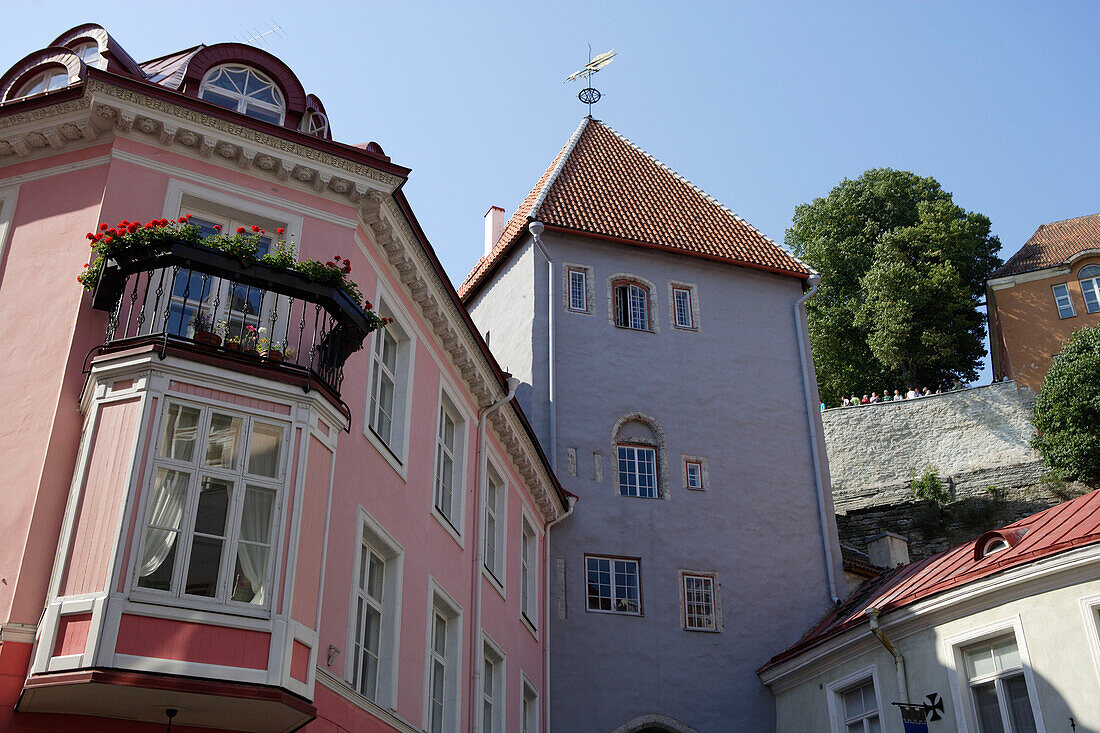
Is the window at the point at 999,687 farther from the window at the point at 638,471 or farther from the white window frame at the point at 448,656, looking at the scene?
the window at the point at 638,471

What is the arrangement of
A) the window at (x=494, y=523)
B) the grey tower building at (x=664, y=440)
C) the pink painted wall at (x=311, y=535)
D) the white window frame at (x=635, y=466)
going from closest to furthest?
the pink painted wall at (x=311, y=535) < the window at (x=494, y=523) < the grey tower building at (x=664, y=440) < the white window frame at (x=635, y=466)

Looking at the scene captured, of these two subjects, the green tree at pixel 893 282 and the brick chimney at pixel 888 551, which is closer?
the brick chimney at pixel 888 551

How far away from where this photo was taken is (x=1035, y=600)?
15.1m

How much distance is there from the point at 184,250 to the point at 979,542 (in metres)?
12.9

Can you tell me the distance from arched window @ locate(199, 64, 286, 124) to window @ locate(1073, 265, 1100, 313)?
35.8 m

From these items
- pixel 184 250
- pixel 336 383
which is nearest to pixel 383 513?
pixel 336 383

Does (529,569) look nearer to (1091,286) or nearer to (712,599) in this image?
(712,599)

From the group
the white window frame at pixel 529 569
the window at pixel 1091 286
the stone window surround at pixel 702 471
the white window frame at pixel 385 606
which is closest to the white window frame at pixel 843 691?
the white window frame at pixel 529 569

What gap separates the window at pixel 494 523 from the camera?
684 inches

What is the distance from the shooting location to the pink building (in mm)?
9258

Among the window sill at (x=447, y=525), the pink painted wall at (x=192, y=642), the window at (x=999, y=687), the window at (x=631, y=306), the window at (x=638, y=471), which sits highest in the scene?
the window at (x=631, y=306)

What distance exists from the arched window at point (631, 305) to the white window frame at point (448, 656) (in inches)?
456

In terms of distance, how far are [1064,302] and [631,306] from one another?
2327 cm

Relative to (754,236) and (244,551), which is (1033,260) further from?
(244,551)
